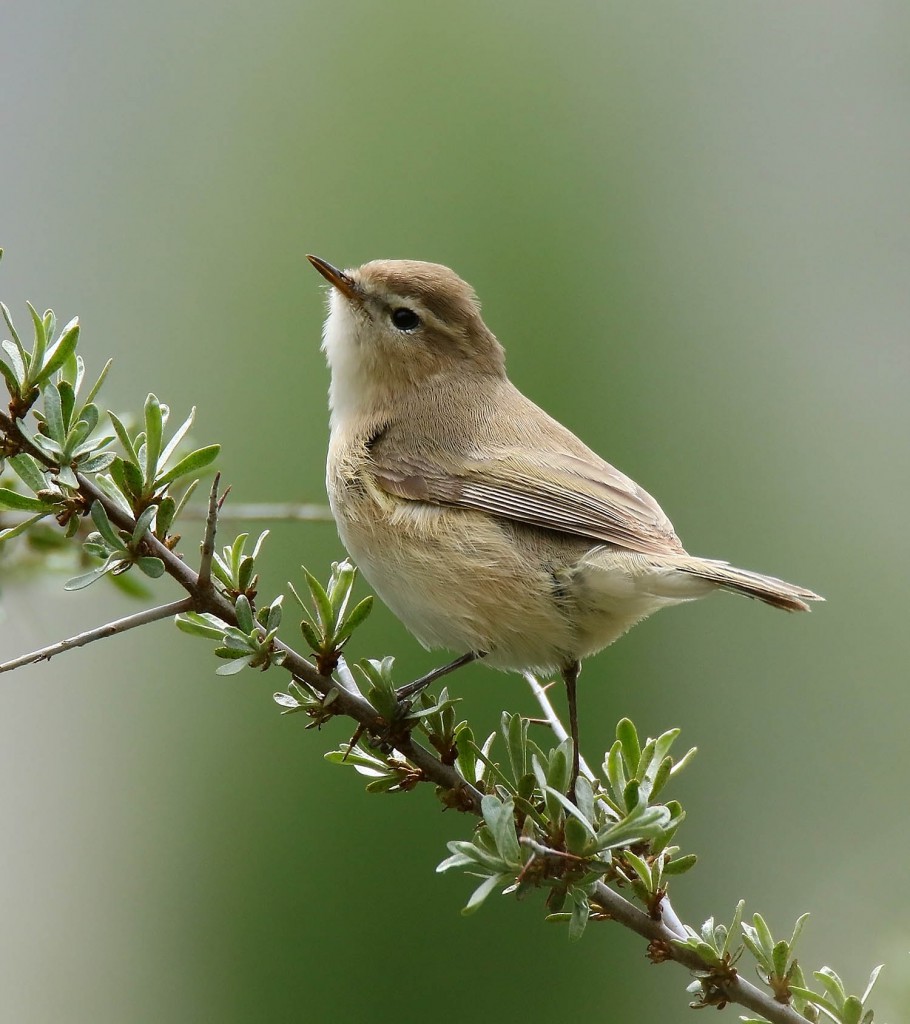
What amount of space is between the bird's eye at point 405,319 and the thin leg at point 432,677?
134cm

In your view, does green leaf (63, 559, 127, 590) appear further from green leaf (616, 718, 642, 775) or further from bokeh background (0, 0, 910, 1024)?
bokeh background (0, 0, 910, 1024)

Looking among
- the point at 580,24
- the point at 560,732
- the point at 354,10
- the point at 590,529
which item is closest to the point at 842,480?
the point at 580,24

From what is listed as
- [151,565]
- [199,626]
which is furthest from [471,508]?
[151,565]

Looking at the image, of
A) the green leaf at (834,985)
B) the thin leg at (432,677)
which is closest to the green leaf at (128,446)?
the thin leg at (432,677)

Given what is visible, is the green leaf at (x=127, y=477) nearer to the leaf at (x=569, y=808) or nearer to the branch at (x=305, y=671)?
the branch at (x=305, y=671)

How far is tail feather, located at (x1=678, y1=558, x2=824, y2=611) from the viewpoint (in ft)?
6.80

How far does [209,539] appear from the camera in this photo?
142 cm

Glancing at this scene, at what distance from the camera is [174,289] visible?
841 centimetres

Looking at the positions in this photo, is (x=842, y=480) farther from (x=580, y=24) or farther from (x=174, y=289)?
(x=174, y=289)

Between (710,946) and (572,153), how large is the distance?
342 inches

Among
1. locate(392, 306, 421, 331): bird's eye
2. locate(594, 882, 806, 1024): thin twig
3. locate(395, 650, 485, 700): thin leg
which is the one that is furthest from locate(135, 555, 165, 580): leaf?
locate(392, 306, 421, 331): bird's eye

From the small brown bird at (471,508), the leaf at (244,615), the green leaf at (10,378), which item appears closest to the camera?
the green leaf at (10,378)

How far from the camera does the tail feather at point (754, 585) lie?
2.07 metres

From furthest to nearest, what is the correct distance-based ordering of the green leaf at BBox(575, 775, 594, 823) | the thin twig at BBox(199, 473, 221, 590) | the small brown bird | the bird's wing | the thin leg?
the bird's wing → the small brown bird → the thin leg → the green leaf at BBox(575, 775, 594, 823) → the thin twig at BBox(199, 473, 221, 590)
